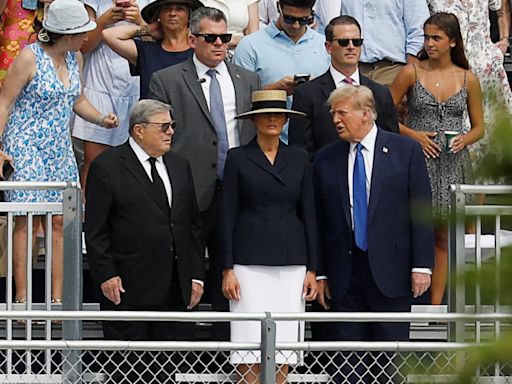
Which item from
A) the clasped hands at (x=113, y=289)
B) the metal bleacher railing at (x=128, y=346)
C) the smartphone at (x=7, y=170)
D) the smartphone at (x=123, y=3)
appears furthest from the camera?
the smartphone at (x=123, y=3)

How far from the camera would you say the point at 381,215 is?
636 centimetres

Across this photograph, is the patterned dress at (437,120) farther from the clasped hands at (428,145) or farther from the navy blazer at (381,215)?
the navy blazer at (381,215)

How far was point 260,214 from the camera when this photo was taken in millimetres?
6461

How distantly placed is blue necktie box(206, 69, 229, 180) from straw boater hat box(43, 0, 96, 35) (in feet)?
2.80

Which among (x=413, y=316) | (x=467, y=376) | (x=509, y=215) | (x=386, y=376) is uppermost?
(x=509, y=215)

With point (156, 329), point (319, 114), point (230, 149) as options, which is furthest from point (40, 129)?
point (319, 114)

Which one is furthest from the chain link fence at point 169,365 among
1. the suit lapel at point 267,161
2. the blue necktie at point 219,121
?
the blue necktie at point 219,121

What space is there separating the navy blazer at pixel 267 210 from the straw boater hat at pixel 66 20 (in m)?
1.26

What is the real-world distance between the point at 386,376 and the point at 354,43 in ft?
7.60

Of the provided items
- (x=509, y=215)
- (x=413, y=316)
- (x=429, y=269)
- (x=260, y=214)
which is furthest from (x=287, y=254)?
(x=509, y=215)

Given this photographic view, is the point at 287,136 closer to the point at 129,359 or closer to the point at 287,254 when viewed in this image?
the point at 287,254

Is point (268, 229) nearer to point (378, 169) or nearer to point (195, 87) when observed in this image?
point (378, 169)

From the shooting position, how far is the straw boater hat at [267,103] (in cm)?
649

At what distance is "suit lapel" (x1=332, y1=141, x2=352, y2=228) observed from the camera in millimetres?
6414
